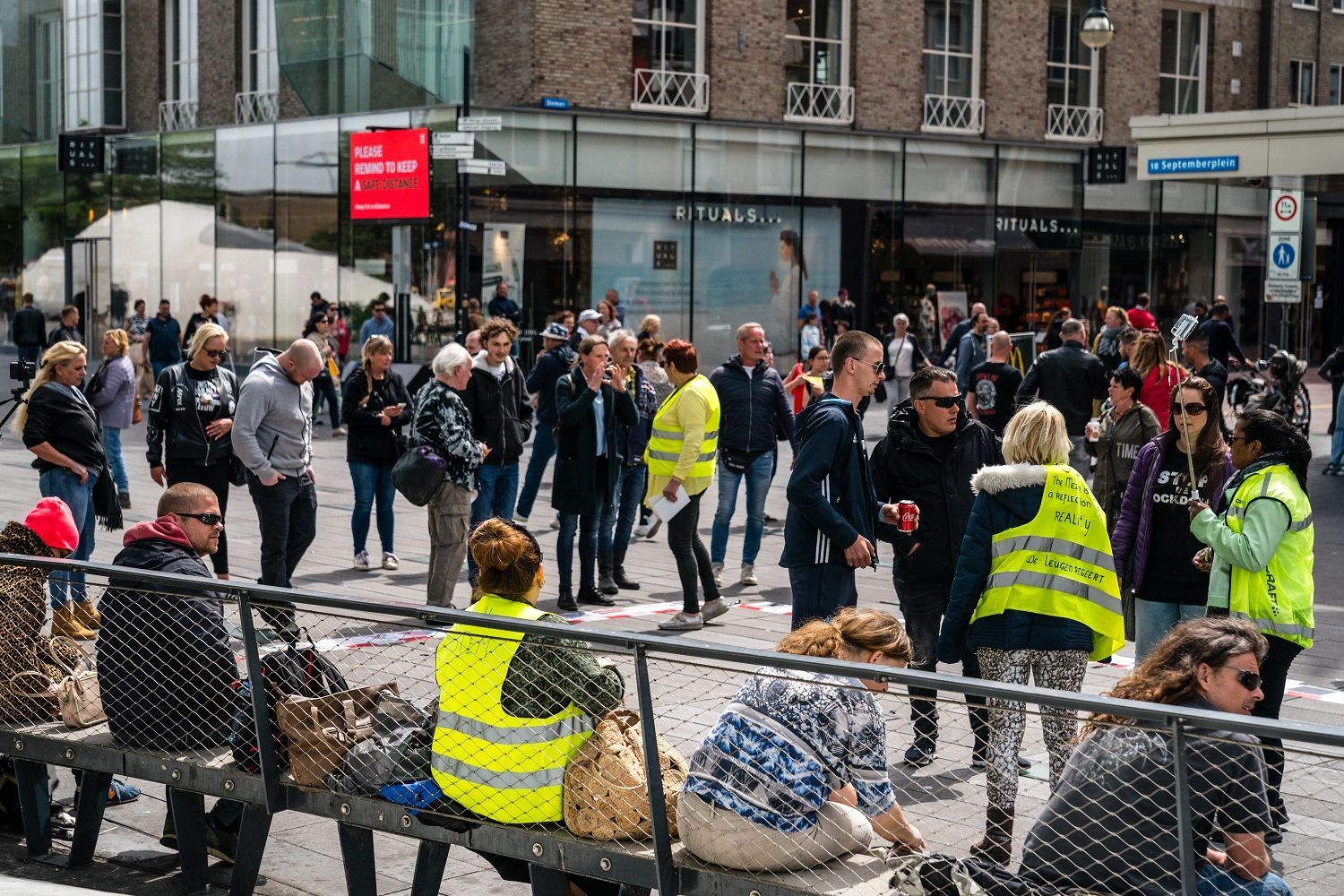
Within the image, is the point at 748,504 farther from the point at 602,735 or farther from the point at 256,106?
the point at 256,106

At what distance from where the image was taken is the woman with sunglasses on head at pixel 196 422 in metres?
11.0

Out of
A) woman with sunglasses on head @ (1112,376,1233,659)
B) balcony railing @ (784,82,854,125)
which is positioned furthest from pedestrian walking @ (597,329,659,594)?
balcony railing @ (784,82,854,125)

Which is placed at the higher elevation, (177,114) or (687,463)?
(177,114)

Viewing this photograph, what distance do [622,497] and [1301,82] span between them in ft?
116

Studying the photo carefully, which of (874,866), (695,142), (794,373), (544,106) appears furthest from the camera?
(695,142)

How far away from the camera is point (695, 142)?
107ft

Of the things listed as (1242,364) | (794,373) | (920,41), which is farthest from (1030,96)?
(794,373)

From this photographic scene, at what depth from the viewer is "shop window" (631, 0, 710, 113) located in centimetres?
3175

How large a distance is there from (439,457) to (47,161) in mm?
36984

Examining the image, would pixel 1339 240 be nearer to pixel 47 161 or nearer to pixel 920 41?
pixel 920 41

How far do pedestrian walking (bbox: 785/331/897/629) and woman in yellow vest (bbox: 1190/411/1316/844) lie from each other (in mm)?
1506

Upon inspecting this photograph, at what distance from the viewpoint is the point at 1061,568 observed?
6.62 metres

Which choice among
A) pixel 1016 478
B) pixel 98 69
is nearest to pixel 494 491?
pixel 1016 478

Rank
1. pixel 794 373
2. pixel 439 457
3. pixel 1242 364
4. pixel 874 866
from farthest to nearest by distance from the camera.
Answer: pixel 1242 364, pixel 794 373, pixel 439 457, pixel 874 866
